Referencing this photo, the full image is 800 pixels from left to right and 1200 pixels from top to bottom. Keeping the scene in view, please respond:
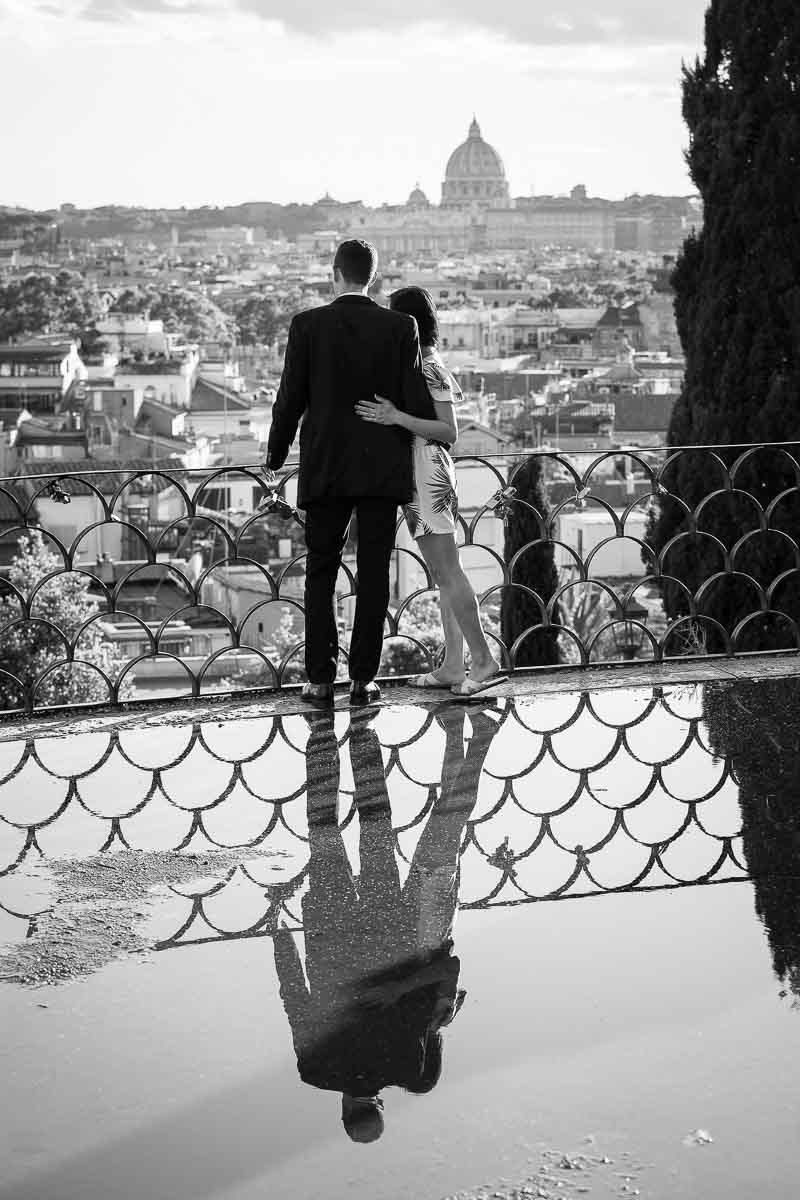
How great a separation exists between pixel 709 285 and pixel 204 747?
5.73 m

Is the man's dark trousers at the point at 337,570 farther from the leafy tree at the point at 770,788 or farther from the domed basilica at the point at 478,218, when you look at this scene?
the domed basilica at the point at 478,218

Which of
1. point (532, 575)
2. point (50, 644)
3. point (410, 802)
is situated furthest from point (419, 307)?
point (50, 644)

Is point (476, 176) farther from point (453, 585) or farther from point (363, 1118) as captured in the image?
point (363, 1118)

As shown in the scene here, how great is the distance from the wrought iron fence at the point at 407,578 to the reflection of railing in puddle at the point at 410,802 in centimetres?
33

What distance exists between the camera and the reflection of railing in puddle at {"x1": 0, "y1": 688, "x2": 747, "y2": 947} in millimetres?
2688

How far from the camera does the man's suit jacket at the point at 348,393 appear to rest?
341 centimetres

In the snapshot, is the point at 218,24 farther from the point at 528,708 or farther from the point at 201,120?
the point at 528,708

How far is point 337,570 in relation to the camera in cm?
356

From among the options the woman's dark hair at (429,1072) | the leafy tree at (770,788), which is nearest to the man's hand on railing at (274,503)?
the leafy tree at (770,788)

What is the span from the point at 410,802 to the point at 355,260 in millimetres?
1031

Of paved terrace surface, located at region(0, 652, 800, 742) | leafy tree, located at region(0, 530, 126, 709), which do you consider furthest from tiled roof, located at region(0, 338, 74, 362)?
paved terrace surface, located at region(0, 652, 800, 742)

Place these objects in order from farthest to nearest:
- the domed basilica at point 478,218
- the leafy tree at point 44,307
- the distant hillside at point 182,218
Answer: the domed basilica at point 478,218
the distant hillside at point 182,218
the leafy tree at point 44,307

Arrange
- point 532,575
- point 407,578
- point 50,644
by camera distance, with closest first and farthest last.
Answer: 1. point 532,575
2. point 50,644
3. point 407,578

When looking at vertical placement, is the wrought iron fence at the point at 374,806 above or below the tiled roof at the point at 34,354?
above
